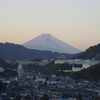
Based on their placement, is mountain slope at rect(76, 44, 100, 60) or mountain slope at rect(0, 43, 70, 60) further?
mountain slope at rect(0, 43, 70, 60)

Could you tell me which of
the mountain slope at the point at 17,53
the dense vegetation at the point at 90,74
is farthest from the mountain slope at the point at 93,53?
the mountain slope at the point at 17,53

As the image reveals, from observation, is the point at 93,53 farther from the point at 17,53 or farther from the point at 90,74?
the point at 17,53

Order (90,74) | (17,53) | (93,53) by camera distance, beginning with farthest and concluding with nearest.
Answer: (17,53), (93,53), (90,74)

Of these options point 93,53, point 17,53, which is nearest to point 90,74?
point 93,53

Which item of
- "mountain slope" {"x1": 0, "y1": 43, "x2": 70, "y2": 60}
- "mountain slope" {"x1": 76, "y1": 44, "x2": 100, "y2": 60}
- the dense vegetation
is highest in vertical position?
"mountain slope" {"x1": 0, "y1": 43, "x2": 70, "y2": 60}

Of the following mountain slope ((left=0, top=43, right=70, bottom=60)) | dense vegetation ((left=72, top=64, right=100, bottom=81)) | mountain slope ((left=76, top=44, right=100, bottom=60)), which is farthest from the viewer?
mountain slope ((left=0, top=43, right=70, bottom=60))

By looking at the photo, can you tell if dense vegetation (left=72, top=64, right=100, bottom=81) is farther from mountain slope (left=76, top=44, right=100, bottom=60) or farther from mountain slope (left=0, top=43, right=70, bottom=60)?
mountain slope (left=0, top=43, right=70, bottom=60)

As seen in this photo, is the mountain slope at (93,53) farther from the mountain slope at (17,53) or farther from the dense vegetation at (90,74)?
the mountain slope at (17,53)

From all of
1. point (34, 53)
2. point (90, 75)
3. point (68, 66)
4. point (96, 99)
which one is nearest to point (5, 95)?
point (96, 99)

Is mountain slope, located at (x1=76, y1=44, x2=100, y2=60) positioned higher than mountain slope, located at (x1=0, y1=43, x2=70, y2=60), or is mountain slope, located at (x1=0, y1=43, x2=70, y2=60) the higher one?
mountain slope, located at (x1=0, y1=43, x2=70, y2=60)

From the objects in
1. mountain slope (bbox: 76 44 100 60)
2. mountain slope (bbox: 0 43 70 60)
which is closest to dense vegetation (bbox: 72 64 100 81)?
mountain slope (bbox: 76 44 100 60)

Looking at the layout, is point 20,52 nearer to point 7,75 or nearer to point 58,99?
point 7,75
